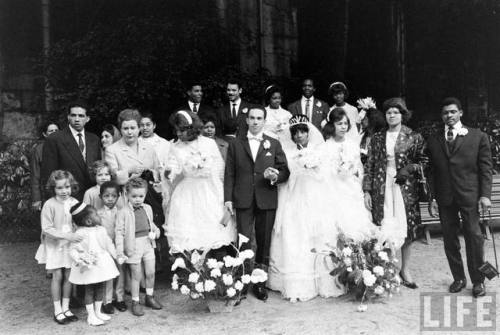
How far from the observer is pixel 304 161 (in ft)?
17.9

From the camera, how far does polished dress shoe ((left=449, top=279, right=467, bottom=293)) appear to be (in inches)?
212

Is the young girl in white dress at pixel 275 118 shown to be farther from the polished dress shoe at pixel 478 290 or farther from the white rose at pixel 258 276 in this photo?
the polished dress shoe at pixel 478 290

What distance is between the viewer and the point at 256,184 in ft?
17.7

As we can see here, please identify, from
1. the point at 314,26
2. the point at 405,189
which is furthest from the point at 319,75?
the point at 405,189

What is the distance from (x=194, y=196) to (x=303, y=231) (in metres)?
1.17

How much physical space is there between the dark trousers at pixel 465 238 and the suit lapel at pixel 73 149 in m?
3.75

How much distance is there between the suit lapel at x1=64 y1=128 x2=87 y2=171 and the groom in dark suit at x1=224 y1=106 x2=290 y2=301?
152cm

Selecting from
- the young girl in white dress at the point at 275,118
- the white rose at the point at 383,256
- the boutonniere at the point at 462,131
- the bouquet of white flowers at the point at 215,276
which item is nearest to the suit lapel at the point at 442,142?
the boutonniere at the point at 462,131

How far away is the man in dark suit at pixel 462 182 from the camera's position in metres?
5.19

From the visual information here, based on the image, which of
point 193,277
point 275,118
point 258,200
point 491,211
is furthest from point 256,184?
point 491,211

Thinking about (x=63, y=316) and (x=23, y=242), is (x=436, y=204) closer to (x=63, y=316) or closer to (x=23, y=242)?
(x=63, y=316)

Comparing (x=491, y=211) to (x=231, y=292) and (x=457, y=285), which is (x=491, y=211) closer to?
(x=457, y=285)

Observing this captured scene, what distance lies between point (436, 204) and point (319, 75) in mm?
6847

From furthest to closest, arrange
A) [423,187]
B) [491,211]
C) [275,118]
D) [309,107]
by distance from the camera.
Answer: [309,107] < [491,211] < [275,118] < [423,187]
